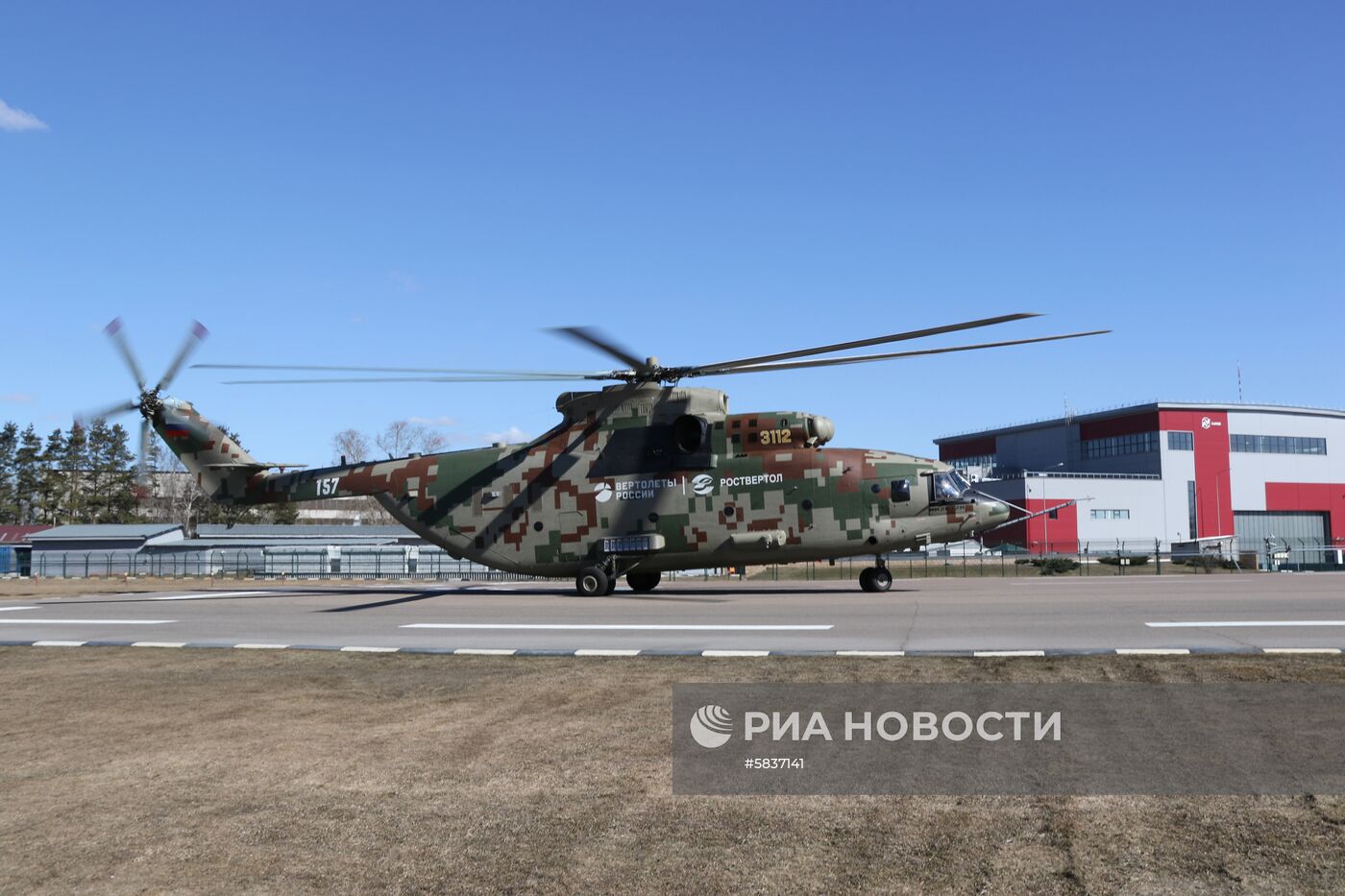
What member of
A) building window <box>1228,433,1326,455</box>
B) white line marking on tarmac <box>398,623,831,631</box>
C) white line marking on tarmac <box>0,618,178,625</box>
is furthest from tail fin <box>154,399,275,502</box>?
building window <box>1228,433,1326,455</box>

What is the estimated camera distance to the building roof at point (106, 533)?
66.8 meters

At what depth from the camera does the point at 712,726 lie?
8.03 metres

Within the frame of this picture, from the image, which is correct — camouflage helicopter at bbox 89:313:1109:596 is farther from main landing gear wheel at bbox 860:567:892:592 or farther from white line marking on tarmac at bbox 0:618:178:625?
white line marking on tarmac at bbox 0:618:178:625

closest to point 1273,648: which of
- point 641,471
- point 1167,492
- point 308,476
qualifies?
point 641,471

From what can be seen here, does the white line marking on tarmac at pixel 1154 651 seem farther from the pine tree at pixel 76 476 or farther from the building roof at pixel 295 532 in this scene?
the pine tree at pixel 76 476

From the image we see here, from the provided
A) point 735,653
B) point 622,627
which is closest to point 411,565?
point 622,627

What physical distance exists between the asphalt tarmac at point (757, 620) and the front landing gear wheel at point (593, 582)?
538 mm

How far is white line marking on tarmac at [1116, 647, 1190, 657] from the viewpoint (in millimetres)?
11273

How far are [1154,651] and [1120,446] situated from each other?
92965 millimetres

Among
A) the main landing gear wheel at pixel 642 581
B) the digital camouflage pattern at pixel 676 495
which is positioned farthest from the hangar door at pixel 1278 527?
the main landing gear wheel at pixel 642 581

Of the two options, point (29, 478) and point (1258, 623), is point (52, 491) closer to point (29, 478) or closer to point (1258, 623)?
point (29, 478)

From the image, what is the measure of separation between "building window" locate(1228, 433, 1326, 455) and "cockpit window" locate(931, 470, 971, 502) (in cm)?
8453

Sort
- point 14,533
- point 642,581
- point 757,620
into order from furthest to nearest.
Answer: point 14,533 → point 642,581 → point 757,620

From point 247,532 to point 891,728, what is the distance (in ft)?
256
